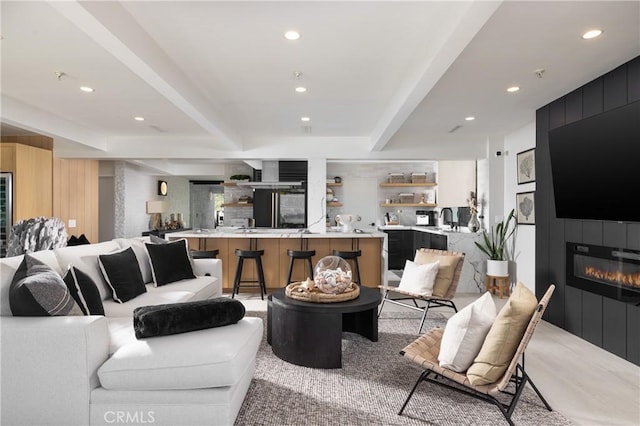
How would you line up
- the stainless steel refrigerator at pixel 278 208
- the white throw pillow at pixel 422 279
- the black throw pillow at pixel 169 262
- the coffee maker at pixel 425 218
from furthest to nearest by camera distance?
the coffee maker at pixel 425 218 → the stainless steel refrigerator at pixel 278 208 → the white throw pillow at pixel 422 279 → the black throw pillow at pixel 169 262

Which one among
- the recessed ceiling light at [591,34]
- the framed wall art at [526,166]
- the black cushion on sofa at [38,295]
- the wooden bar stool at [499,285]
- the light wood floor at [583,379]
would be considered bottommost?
the light wood floor at [583,379]

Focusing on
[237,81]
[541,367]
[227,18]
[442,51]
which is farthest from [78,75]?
[541,367]

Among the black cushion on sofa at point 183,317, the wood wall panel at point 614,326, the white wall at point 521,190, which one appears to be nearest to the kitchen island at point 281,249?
the white wall at point 521,190

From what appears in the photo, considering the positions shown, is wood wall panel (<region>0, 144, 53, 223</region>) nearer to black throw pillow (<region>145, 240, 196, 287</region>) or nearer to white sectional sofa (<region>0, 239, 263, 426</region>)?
black throw pillow (<region>145, 240, 196, 287</region>)

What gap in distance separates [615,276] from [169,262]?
13.5ft

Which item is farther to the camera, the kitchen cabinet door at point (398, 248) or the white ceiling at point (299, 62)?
the kitchen cabinet door at point (398, 248)

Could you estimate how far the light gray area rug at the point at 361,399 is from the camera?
7.12 feet

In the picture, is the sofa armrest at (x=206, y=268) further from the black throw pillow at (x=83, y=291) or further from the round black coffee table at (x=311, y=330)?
the black throw pillow at (x=83, y=291)

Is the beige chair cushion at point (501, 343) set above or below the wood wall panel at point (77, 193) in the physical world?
below

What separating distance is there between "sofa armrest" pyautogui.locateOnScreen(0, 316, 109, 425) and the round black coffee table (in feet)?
4.71

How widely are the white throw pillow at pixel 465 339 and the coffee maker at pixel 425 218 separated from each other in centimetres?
640

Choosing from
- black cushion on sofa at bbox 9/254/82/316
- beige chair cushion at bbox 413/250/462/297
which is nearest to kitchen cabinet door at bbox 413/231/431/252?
beige chair cushion at bbox 413/250/462/297

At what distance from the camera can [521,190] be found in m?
5.24

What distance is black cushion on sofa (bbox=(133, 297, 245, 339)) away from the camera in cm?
209
